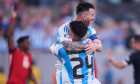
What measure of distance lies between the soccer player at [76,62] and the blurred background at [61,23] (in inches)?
369

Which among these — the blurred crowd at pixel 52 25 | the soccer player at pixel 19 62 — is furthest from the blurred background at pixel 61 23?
the soccer player at pixel 19 62

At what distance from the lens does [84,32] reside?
20.2ft

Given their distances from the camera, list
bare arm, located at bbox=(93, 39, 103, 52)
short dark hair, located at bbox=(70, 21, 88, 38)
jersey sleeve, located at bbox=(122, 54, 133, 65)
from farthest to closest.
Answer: jersey sleeve, located at bbox=(122, 54, 133, 65) < bare arm, located at bbox=(93, 39, 103, 52) < short dark hair, located at bbox=(70, 21, 88, 38)

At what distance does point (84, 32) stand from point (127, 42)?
32.1ft

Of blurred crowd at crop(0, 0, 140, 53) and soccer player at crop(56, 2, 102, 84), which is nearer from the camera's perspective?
soccer player at crop(56, 2, 102, 84)

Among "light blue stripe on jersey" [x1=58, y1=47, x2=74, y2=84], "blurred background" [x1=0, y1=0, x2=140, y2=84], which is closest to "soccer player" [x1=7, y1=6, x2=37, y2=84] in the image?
"light blue stripe on jersey" [x1=58, y1=47, x2=74, y2=84]

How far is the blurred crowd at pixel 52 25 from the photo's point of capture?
52.0ft

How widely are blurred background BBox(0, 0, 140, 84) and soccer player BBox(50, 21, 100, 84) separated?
937cm

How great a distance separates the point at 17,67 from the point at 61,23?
21.5ft

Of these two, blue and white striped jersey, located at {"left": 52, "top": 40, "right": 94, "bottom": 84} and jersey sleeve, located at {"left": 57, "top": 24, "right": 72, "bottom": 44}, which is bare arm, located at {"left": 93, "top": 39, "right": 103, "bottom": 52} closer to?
blue and white striped jersey, located at {"left": 52, "top": 40, "right": 94, "bottom": 84}

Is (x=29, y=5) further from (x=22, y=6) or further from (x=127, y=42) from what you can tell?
(x=127, y=42)

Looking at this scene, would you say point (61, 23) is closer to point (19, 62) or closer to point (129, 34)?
point (129, 34)

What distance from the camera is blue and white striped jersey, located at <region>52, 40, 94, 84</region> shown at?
6.21 m

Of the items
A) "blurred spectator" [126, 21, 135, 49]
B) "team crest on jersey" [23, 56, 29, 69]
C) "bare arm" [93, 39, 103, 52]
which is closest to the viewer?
"bare arm" [93, 39, 103, 52]
